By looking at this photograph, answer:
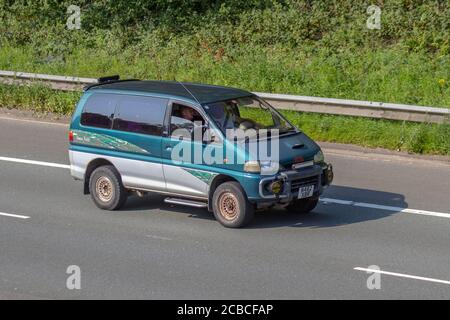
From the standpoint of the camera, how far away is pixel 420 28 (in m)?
23.1

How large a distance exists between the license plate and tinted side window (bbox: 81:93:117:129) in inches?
124

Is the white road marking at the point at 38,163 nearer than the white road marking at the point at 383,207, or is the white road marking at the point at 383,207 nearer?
the white road marking at the point at 383,207

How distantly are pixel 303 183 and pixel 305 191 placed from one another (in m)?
0.12

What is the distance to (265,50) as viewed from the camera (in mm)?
23797

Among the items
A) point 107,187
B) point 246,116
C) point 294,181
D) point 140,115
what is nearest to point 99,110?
point 140,115

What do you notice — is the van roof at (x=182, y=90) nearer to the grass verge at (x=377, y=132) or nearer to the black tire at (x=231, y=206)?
the black tire at (x=231, y=206)

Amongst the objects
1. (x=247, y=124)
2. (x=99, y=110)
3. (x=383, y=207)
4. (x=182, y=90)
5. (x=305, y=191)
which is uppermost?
(x=182, y=90)

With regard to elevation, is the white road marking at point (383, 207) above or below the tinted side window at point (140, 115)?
below

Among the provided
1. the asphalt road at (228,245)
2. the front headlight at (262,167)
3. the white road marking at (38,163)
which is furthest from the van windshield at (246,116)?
the white road marking at (38,163)

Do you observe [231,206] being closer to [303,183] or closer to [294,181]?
[294,181]

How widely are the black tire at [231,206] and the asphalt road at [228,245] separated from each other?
0.17 m

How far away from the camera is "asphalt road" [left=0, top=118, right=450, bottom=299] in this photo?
11609 mm

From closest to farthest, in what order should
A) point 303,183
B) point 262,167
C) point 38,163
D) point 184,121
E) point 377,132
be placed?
point 262,167 → point 303,183 → point 184,121 → point 38,163 → point 377,132

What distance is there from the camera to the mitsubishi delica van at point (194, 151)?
1398cm
